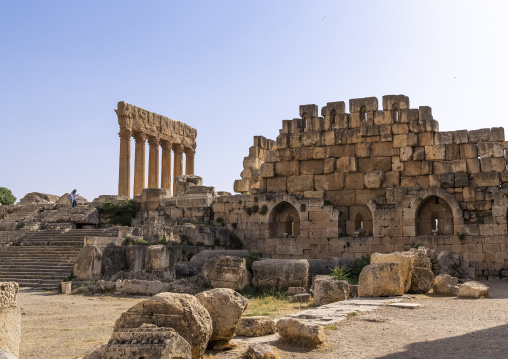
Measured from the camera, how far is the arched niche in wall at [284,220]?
21.8m

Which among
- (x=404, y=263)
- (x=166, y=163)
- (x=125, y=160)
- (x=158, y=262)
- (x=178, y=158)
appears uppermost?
(x=178, y=158)

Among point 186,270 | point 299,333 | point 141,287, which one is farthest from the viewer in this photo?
point 186,270

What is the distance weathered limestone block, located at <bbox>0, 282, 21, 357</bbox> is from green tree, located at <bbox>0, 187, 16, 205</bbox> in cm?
4083

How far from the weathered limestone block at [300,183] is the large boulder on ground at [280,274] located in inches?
276

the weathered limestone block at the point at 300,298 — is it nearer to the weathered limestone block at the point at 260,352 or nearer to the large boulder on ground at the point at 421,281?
the large boulder on ground at the point at 421,281

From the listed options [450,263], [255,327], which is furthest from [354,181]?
[255,327]

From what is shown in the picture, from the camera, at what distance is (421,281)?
1338 centimetres

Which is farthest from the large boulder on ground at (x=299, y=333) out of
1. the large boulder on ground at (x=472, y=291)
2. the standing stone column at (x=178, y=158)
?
the standing stone column at (x=178, y=158)

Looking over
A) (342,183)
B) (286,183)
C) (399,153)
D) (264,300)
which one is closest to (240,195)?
(286,183)

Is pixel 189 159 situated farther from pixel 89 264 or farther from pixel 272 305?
pixel 272 305

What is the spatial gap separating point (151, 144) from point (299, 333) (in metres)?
29.9

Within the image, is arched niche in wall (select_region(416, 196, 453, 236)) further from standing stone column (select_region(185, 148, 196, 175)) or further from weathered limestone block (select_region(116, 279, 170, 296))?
standing stone column (select_region(185, 148, 196, 175))

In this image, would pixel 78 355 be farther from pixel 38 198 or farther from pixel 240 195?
pixel 38 198

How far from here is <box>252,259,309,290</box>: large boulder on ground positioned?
14219 millimetres
